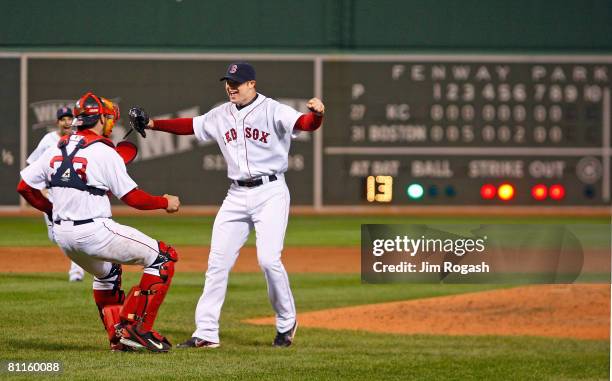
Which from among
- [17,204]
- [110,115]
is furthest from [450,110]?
[110,115]

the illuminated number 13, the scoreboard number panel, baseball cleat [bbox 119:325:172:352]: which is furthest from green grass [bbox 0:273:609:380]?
the scoreboard number panel

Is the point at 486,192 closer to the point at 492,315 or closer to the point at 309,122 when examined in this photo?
the point at 492,315

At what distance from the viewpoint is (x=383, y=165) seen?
17031 mm

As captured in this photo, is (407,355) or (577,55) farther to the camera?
(577,55)

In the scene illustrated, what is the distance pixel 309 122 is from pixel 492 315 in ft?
11.7

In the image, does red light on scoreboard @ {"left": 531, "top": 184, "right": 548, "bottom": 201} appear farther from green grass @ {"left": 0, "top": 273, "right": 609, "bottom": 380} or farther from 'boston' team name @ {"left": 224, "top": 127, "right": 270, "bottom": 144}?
'boston' team name @ {"left": 224, "top": 127, "right": 270, "bottom": 144}

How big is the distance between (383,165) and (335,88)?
1346 mm

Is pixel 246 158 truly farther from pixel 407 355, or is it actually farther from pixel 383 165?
pixel 383 165

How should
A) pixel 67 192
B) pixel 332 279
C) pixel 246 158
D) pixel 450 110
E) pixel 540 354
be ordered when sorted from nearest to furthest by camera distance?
pixel 67 192 → pixel 246 158 → pixel 540 354 → pixel 332 279 → pixel 450 110

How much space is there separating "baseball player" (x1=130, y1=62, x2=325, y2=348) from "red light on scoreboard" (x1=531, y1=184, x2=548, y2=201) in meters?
10.5

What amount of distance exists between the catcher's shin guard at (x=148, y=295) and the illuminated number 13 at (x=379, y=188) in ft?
4.44

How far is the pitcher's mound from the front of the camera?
905cm

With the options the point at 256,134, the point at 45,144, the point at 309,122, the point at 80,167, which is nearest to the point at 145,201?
A: the point at 80,167

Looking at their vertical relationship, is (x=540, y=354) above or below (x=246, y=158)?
below
